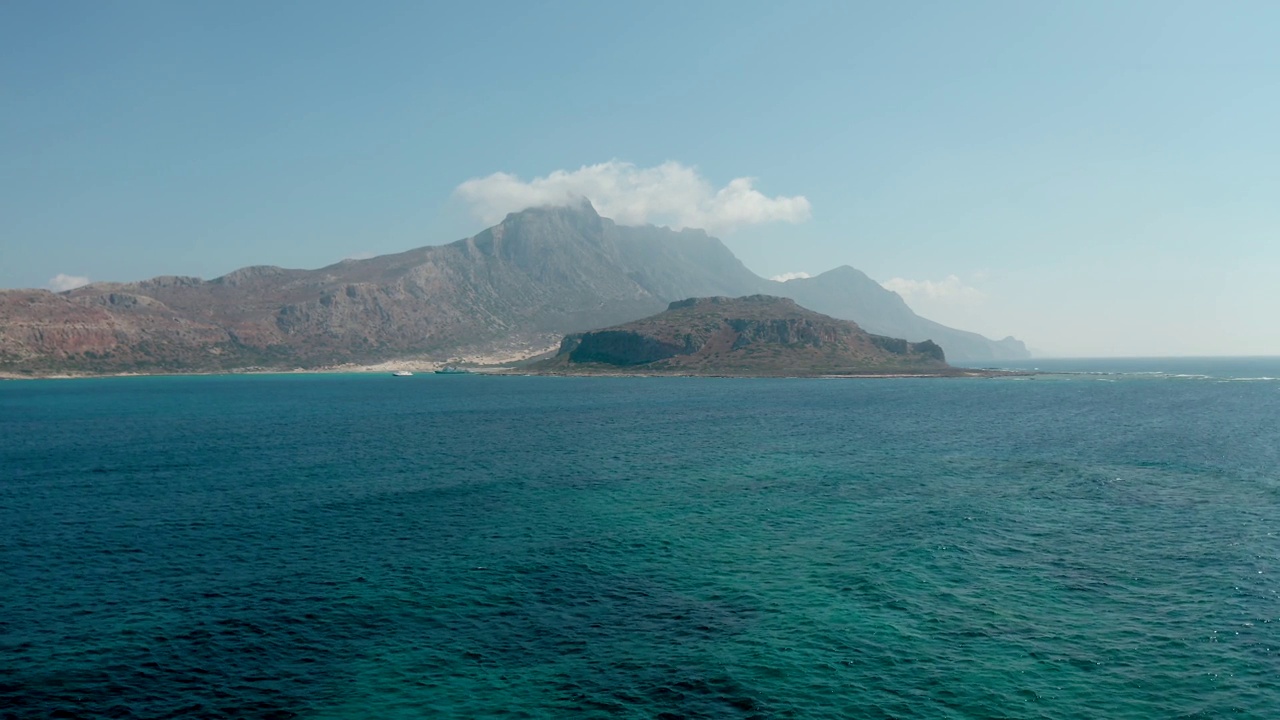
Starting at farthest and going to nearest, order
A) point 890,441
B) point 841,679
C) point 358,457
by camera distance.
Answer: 1. point 890,441
2. point 358,457
3. point 841,679

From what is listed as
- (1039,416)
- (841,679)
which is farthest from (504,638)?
(1039,416)

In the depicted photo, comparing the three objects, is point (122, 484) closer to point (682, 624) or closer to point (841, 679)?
point (682, 624)

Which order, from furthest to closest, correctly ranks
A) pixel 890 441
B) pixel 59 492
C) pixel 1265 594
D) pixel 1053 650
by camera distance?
pixel 890 441
pixel 59 492
pixel 1265 594
pixel 1053 650

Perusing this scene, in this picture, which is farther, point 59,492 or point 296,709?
point 59,492

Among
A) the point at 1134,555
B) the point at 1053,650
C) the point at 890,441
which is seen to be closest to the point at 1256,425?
the point at 890,441

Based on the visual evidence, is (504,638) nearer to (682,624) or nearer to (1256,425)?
(682,624)

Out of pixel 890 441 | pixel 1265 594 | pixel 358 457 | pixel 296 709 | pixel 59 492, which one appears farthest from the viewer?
pixel 890 441
